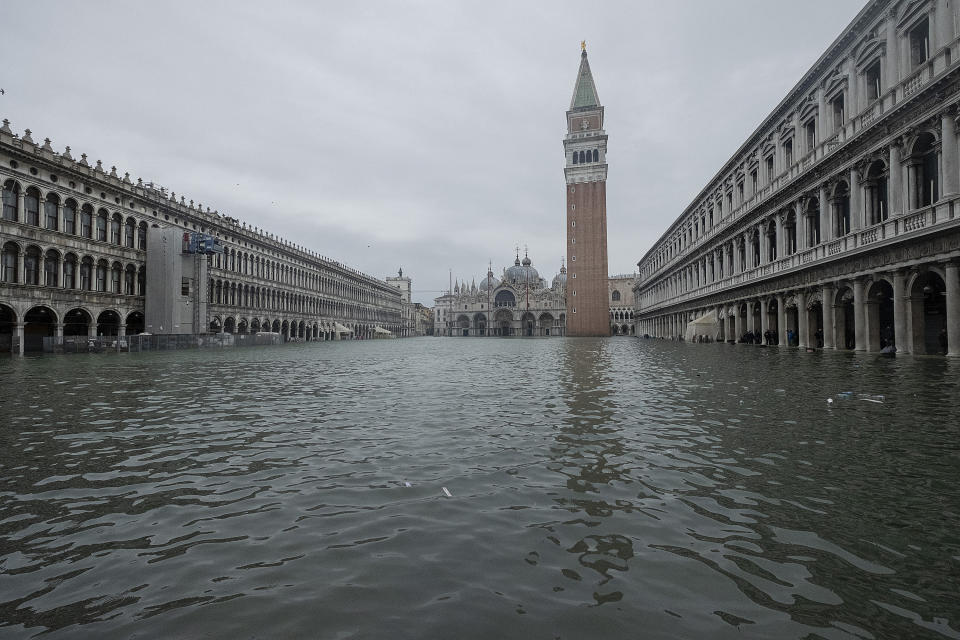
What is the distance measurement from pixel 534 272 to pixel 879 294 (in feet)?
428

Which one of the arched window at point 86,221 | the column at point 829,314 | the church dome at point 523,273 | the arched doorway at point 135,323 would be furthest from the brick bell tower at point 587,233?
the arched window at point 86,221

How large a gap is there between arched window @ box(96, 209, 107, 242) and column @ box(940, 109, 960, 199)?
5083cm

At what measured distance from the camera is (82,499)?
191 inches

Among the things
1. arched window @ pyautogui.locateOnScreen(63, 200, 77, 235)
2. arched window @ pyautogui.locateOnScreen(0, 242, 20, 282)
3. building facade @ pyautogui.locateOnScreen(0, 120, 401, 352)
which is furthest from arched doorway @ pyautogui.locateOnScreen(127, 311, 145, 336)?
arched window @ pyautogui.locateOnScreen(0, 242, 20, 282)

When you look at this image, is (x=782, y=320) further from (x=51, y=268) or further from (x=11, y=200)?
(x=11, y=200)

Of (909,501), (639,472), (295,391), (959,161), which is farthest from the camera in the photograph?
(959,161)

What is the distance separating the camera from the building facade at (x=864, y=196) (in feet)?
58.2

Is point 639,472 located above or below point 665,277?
below

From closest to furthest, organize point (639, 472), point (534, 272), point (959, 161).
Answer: point (639, 472) < point (959, 161) < point (534, 272)

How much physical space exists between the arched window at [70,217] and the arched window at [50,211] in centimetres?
64

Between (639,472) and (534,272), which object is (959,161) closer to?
(639,472)

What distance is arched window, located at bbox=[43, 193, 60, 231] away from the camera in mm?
35062

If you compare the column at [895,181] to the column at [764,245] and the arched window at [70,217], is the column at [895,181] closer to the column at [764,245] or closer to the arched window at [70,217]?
the column at [764,245]

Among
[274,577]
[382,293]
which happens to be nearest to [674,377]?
[274,577]
